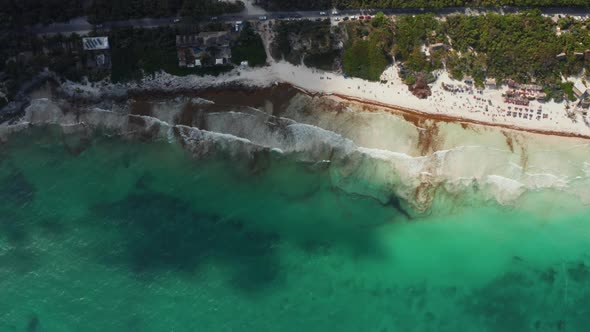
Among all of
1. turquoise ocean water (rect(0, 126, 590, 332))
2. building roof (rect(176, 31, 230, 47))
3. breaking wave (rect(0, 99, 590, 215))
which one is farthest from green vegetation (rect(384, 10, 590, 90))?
building roof (rect(176, 31, 230, 47))

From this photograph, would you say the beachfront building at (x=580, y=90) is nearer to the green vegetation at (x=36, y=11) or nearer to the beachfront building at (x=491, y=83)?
the beachfront building at (x=491, y=83)

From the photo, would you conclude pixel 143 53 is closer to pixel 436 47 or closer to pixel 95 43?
pixel 95 43

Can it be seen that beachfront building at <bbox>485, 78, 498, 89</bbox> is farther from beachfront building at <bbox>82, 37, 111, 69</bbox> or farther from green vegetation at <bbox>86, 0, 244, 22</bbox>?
beachfront building at <bbox>82, 37, 111, 69</bbox>

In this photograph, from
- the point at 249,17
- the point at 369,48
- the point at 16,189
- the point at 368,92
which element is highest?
the point at 249,17

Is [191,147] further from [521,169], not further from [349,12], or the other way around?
[521,169]

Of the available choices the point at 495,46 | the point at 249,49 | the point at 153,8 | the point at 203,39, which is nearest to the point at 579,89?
the point at 495,46

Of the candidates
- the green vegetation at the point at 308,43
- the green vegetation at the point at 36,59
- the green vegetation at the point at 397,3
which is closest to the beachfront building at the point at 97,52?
the green vegetation at the point at 36,59

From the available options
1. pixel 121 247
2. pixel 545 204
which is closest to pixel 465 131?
pixel 545 204
